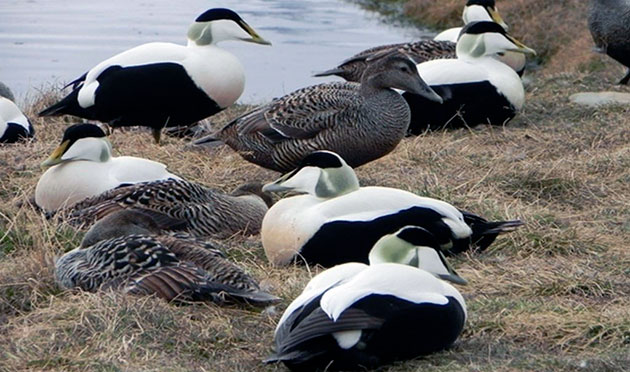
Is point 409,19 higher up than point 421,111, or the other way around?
point 421,111

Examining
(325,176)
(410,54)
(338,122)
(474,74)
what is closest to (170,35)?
(410,54)

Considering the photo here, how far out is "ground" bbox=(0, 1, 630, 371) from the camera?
13.2 feet

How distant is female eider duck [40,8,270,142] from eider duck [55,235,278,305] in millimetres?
2995

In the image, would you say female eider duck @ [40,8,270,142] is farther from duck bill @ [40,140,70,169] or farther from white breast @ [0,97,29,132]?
duck bill @ [40,140,70,169]

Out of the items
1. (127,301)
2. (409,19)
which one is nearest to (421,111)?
(127,301)

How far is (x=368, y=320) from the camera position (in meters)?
3.77

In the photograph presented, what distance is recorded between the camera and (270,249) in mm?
5359

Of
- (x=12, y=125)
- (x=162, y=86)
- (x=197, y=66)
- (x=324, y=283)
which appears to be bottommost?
(x=12, y=125)

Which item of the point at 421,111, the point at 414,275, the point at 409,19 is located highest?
the point at 414,275

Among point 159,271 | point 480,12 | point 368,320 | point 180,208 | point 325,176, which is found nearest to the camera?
point 368,320

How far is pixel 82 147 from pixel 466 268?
2199 millimetres

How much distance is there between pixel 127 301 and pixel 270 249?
1.11 metres

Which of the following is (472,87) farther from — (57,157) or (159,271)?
(159,271)

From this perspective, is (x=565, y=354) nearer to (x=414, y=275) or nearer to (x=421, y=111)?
(x=414, y=275)
